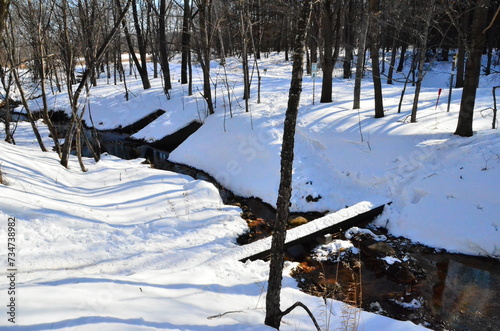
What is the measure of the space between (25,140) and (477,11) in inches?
650

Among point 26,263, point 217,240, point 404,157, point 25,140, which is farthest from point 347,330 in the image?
point 25,140

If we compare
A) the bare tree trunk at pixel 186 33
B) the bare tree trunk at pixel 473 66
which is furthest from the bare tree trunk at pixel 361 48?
the bare tree trunk at pixel 186 33

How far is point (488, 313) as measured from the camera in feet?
15.4

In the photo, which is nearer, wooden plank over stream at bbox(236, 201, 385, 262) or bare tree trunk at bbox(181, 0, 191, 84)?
wooden plank over stream at bbox(236, 201, 385, 262)

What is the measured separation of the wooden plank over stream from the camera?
5.74 m

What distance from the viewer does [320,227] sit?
6.73 meters

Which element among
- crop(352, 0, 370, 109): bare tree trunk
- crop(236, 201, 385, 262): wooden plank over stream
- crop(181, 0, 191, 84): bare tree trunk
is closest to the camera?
crop(236, 201, 385, 262): wooden plank over stream

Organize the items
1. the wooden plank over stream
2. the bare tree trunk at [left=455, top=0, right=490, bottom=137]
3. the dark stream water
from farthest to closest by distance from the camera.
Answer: the bare tree trunk at [left=455, top=0, right=490, bottom=137]
the wooden plank over stream
the dark stream water

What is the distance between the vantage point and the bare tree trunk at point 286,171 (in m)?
2.82

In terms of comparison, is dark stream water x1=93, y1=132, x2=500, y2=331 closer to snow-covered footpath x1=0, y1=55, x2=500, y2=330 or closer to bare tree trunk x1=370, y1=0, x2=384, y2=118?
snow-covered footpath x1=0, y1=55, x2=500, y2=330

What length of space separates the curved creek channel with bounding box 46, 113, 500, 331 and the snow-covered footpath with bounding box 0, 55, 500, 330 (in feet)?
1.38

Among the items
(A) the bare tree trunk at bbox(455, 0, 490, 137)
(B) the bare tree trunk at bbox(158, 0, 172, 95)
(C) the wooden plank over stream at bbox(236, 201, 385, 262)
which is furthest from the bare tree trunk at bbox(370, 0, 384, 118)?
(B) the bare tree trunk at bbox(158, 0, 172, 95)

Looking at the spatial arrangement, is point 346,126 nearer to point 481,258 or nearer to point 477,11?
point 477,11

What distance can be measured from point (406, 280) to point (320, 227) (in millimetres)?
1846
